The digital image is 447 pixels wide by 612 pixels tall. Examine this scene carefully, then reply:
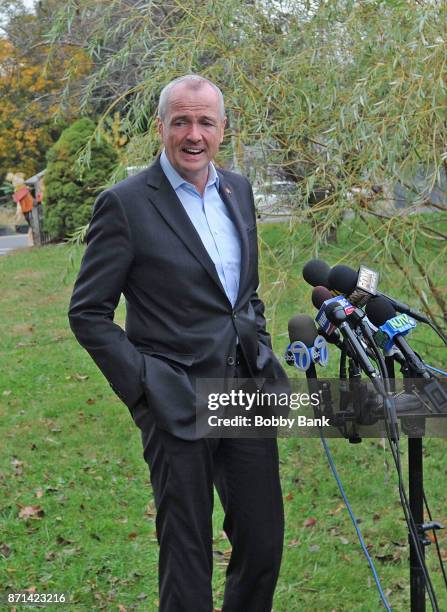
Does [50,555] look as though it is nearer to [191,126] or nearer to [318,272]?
[318,272]

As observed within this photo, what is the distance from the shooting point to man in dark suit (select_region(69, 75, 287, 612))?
308 cm

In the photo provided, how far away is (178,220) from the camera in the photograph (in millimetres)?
3146

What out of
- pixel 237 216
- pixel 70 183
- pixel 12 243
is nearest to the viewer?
pixel 237 216

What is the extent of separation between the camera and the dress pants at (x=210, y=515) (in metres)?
3.11

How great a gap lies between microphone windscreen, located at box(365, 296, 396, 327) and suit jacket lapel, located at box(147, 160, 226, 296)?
0.59 metres

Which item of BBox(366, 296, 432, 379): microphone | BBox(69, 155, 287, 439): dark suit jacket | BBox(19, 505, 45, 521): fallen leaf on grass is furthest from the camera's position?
BBox(19, 505, 45, 521): fallen leaf on grass

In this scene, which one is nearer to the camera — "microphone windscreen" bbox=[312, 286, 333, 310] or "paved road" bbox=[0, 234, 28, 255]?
"microphone windscreen" bbox=[312, 286, 333, 310]

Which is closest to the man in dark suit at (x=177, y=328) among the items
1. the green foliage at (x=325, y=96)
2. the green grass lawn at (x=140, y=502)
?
the green grass lawn at (x=140, y=502)

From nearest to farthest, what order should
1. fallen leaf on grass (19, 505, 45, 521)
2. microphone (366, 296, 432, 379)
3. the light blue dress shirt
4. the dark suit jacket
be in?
microphone (366, 296, 432, 379) < the dark suit jacket < the light blue dress shirt < fallen leaf on grass (19, 505, 45, 521)

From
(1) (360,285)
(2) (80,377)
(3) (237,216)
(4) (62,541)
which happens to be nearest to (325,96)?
(3) (237,216)

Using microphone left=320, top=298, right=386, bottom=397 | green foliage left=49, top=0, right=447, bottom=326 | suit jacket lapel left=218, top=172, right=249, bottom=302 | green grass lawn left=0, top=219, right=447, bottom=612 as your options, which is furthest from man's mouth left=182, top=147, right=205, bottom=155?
green grass lawn left=0, top=219, right=447, bottom=612

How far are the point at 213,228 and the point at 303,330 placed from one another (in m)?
0.58

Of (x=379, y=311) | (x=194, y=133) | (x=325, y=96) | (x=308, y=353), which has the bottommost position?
(x=308, y=353)

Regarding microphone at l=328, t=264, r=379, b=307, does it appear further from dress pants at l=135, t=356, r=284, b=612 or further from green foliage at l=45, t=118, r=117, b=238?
green foliage at l=45, t=118, r=117, b=238
